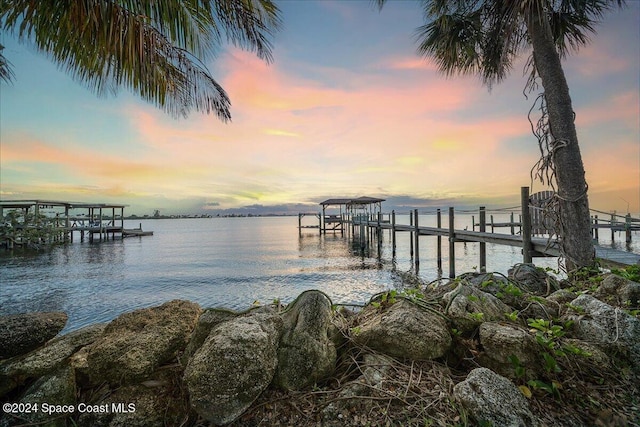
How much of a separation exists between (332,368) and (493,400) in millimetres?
999

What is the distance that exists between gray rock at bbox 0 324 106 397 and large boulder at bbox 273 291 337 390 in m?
1.74

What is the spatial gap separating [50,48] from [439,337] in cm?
583

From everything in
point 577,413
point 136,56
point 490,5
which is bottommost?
point 577,413

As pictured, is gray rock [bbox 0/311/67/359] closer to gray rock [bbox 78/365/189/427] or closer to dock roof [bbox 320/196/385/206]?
gray rock [bbox 78/365/189/427]

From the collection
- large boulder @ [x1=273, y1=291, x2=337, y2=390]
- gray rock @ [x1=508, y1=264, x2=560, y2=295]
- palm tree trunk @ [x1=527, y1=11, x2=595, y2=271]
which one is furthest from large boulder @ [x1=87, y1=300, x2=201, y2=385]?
palm tree trunk @ [x1=527, y1=11, x2=595, y2=271]

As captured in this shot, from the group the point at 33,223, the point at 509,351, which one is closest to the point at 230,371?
the point at 509,351

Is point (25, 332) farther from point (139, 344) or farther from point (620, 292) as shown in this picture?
point (620, 292)

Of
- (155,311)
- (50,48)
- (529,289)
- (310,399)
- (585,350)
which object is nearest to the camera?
(310,399)

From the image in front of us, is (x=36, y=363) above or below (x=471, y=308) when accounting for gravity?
below

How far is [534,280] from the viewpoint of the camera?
11.8 ft

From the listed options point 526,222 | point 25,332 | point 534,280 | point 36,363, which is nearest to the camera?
point 36,363

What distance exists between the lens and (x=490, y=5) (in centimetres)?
579

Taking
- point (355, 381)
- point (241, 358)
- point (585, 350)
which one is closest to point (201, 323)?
A: point (241, 358)

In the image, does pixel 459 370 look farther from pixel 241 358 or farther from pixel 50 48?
pixel 50 48
